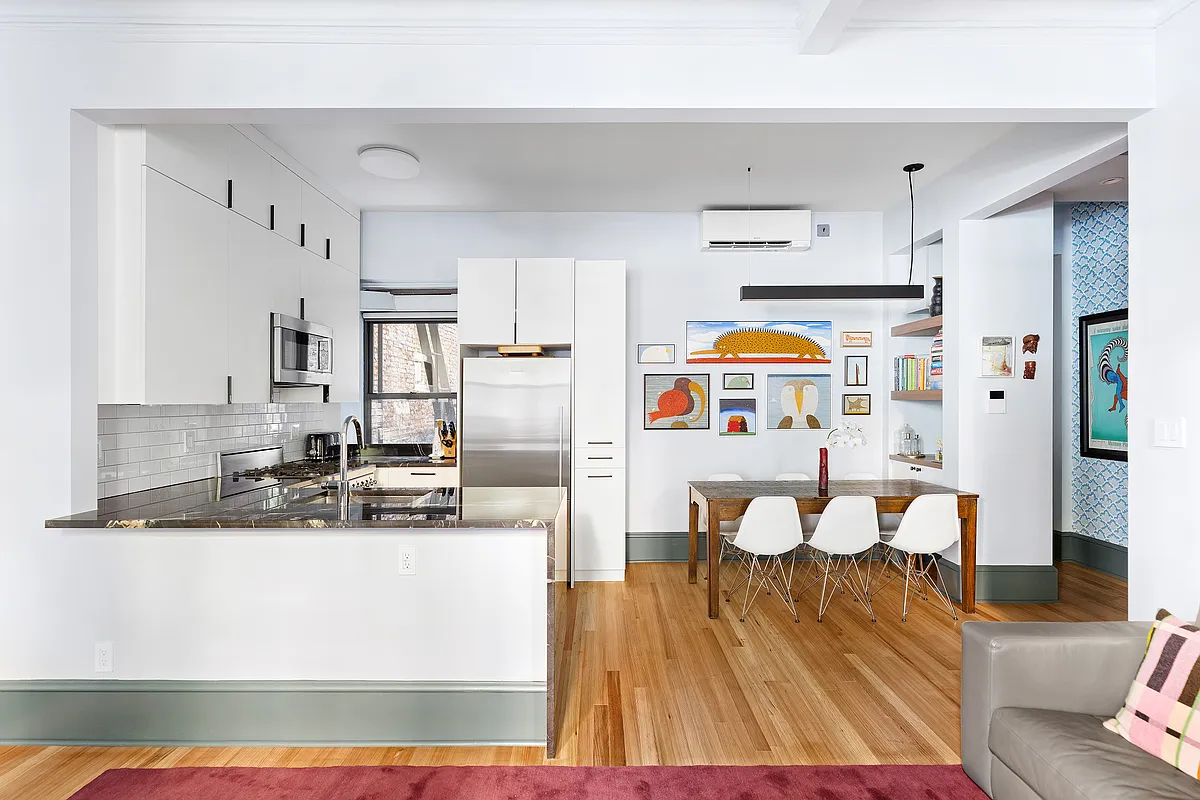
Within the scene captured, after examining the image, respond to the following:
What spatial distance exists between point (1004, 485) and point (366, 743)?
3.83 m

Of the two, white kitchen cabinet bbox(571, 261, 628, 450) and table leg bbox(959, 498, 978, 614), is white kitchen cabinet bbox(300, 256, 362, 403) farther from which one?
table leg bbox(959, 498, 978, 614)

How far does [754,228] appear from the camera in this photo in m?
4.96

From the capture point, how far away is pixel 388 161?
3643mm

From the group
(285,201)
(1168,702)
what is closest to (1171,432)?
(1168,702)

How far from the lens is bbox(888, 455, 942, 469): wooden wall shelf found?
4430 mm

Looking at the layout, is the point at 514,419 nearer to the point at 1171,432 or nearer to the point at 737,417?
the point at 737,417

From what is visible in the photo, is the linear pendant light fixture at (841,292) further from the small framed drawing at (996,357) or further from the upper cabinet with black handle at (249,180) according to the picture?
the upper cabinet with black handle at (249,180)

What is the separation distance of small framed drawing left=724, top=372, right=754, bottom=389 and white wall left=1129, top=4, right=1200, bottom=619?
2.81 meters

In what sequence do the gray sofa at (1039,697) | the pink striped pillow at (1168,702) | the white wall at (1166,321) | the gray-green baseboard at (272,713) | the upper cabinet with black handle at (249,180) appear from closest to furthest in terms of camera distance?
the pink striped pillow at (1168,702) < the gray sofa at (1039,697) < the white wall at (1166,321) < the gray-green baseboard at (272,713) < the upper cabinet with black handle at (249,180)

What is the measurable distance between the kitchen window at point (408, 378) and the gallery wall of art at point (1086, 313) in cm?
478

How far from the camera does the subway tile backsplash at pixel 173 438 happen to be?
2889mm

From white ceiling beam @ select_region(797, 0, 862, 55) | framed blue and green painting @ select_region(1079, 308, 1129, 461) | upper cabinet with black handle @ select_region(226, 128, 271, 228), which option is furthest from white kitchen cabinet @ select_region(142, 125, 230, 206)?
framed blue and green painting @ select_region(1079, 308, 1129, 461)

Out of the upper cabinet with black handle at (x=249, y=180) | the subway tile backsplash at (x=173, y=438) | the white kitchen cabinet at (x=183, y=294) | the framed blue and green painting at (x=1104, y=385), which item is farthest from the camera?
the framed blue and green painting at (x=1104, y=385)

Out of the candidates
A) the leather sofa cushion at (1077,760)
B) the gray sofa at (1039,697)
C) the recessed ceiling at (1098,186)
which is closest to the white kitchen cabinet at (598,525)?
the gray sofa at (1039,697)
